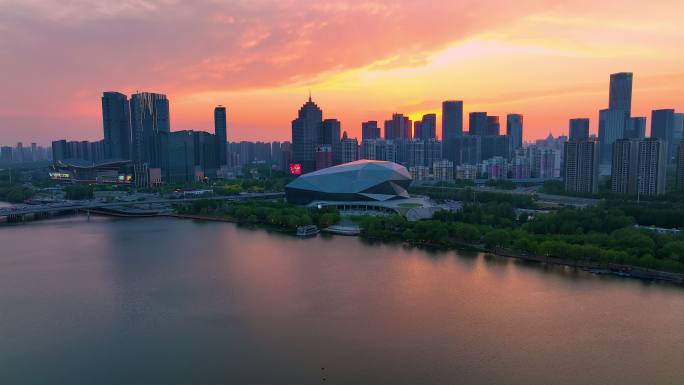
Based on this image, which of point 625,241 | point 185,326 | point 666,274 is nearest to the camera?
point 185,326

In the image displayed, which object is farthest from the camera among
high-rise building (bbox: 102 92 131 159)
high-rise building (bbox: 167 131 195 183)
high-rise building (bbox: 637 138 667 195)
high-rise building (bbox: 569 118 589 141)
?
high-rise building (bbox: 569 118 589 141)

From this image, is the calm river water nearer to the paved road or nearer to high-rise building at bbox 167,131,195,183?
→ the paved road

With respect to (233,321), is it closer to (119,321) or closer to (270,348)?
(270,348)

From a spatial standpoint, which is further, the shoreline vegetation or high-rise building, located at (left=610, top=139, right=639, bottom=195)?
high-rise building, located at (left=610, top=139, right=639, bottom=195)

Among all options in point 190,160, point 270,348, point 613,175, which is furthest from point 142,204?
point 613,175

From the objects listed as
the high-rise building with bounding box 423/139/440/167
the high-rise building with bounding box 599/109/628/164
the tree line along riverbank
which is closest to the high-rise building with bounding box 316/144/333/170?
the high-rise building with bounding box 423/139/440/167

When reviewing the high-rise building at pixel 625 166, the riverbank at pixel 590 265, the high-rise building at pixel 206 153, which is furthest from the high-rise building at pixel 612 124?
the riverbank at pixel 590 265
